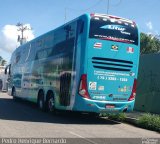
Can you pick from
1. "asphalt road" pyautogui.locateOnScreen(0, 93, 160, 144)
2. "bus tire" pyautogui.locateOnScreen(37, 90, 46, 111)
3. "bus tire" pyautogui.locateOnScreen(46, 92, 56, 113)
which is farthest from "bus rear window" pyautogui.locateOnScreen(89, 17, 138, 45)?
"bus tire" pyautogui.locateOnScreen(37, 90, 46, 111)

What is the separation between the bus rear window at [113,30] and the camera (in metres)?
14.2

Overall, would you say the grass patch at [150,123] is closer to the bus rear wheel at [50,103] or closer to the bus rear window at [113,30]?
the bus rear window at [113,30]

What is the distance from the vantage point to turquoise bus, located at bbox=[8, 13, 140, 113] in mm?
14055

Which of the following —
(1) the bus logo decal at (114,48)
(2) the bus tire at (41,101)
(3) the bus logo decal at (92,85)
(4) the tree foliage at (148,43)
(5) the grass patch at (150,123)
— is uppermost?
(4) the tree foliage at (148,43)

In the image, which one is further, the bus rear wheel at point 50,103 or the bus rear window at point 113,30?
the bus rear wheel at point 50,103

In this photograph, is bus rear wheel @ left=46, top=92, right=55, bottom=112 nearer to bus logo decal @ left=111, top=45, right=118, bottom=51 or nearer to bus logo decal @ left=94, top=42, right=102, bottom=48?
bus logo decal @ left=94, top=42, right=102, bottom=48

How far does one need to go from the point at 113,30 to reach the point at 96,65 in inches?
59.9

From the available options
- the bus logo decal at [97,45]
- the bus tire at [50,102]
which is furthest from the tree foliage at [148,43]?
the bus logo decal at [97,45]

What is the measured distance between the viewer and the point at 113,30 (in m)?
14.5

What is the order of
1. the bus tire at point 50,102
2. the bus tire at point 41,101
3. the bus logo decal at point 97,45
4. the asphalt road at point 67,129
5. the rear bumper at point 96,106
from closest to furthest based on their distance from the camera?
the asphalt road at point 67,129 → the rear bumper at point 96,106 → the bus logo decal at point 97,45 → the bus tire at point 50,102 → the bus tire at point 41,101

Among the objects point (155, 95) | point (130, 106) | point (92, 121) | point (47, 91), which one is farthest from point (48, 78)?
point (155, 95)

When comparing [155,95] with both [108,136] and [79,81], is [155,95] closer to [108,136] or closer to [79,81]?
[79,81]

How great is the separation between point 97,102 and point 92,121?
1582mm

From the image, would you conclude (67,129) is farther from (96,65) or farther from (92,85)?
(96,65)
